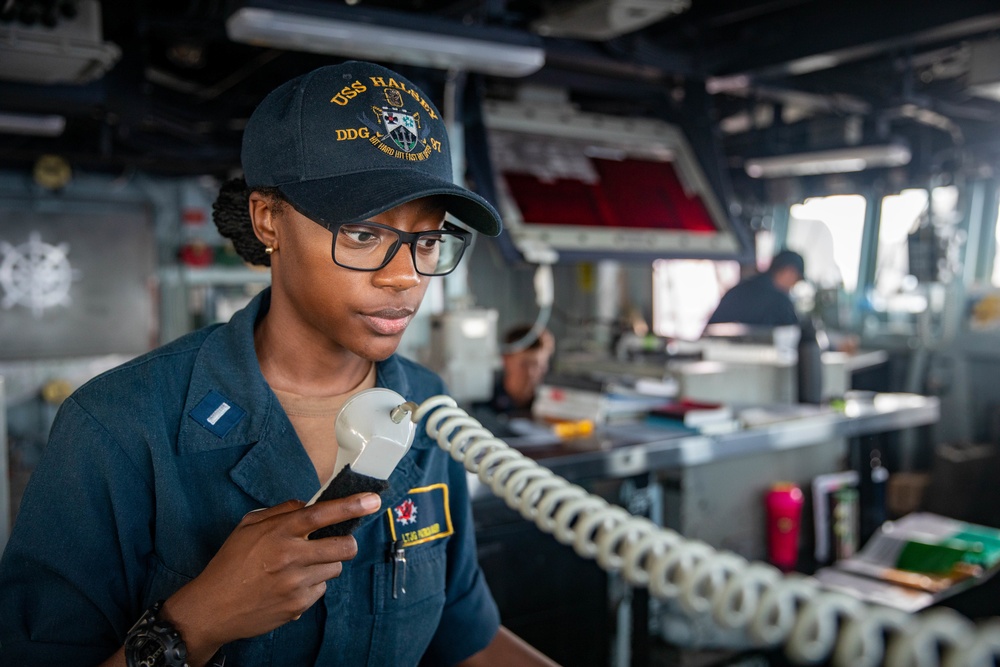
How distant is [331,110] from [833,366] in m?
3.16

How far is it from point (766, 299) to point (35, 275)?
18.4 feet

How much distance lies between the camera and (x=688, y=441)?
2.83 meters

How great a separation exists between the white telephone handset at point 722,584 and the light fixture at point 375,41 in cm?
153

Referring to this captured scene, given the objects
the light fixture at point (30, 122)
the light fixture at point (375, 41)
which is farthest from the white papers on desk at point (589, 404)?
the light fixture at point (30, 122)

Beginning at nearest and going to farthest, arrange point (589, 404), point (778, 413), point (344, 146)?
point (344, 146) < point (589, 404) < point (778, 413)

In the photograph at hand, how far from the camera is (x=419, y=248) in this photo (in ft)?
3.86

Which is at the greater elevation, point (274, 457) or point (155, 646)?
point (274, 457)

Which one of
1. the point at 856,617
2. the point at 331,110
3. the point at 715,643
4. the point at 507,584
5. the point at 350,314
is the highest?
the point at 331,110

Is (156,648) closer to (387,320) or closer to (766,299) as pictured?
(387,320)

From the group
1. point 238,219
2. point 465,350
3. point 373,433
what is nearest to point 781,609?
point 373,433

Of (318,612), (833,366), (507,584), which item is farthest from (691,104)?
(318,612)

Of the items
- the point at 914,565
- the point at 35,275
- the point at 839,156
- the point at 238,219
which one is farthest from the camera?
the point at 35,275

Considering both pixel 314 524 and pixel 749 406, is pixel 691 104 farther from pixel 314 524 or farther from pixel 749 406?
pixel 314 524

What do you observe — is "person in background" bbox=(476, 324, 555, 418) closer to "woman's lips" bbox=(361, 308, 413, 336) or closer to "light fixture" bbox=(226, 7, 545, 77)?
"light fixture" bbox=(226, 7, 545, 77)
